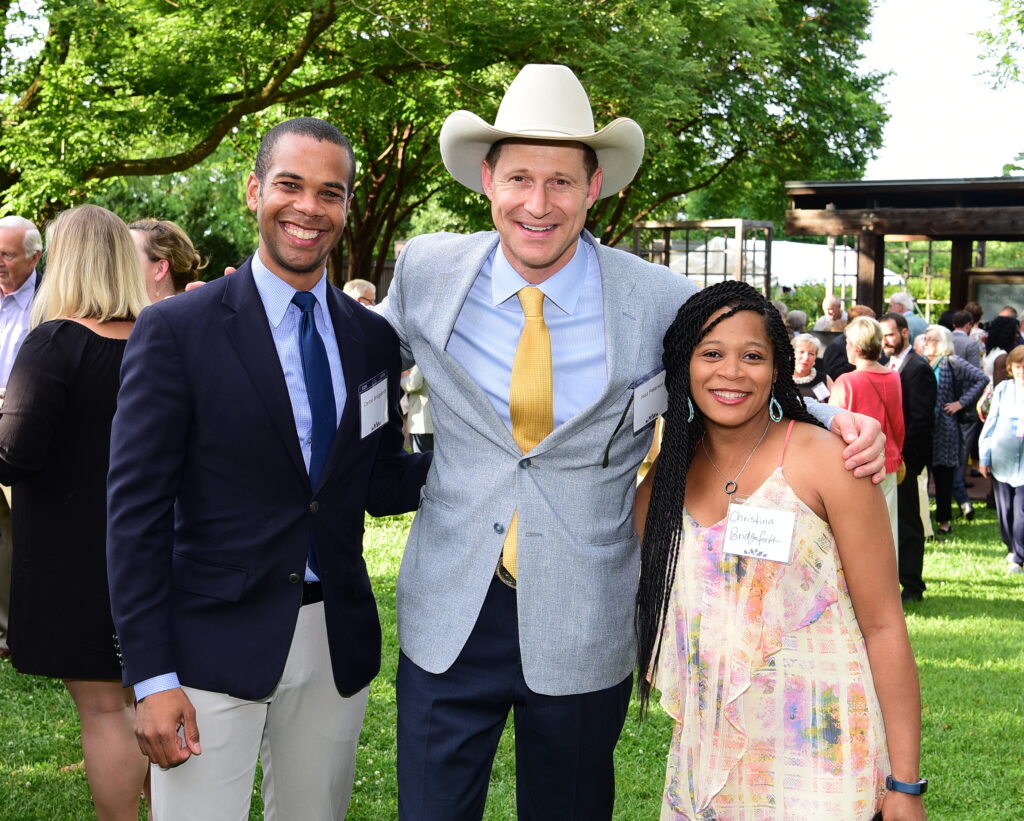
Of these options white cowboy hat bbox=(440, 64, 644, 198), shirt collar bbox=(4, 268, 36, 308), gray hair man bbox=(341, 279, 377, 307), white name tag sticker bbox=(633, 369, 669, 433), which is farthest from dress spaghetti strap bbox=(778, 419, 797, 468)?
gray hair man bbox=(341, 279, 377, 307)

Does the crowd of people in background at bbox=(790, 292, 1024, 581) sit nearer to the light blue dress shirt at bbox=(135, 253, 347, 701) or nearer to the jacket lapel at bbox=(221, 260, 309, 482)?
the light blue dress shirt at bbox=(135, 253, 347, 701)

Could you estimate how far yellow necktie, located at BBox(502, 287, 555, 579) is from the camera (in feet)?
8.95

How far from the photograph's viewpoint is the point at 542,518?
2.70 meters

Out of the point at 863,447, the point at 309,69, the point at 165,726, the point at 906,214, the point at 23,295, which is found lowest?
the point at 165,726

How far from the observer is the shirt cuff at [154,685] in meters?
2.46

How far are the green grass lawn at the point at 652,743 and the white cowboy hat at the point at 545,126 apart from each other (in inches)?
109

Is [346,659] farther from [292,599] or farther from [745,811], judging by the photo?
[745,811]

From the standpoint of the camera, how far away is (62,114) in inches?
519

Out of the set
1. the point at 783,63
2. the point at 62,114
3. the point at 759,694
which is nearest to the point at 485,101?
the point at 62,114

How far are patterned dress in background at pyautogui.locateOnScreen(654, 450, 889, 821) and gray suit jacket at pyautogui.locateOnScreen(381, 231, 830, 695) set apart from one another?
0.79 ft

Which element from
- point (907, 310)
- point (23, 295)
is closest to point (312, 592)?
point (23, 295)

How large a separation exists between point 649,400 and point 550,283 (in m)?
0.38

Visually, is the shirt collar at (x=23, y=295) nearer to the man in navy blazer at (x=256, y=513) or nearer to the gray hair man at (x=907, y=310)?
the man in navy blazer at (x=256, y=513)

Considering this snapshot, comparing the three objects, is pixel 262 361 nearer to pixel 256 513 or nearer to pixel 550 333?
pixel 256 513
